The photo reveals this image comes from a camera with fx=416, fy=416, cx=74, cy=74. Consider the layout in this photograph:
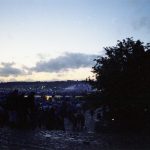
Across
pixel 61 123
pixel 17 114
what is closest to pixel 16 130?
pixel 17 114

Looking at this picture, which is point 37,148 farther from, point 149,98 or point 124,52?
point 124,52

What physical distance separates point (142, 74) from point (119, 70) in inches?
62.2

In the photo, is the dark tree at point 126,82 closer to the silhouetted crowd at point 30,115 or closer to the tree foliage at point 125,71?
the tree foliage at point 125,71

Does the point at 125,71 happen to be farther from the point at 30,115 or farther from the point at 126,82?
the point at 30,115

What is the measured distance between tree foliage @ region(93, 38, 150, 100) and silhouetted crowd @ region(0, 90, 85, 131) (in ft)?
9.82

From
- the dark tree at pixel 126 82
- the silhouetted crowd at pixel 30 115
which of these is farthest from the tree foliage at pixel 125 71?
the silhouetted crowd at pixel 30 115

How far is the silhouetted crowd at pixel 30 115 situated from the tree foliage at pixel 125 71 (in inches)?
118

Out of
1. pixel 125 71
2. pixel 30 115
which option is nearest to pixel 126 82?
pixel 125 71

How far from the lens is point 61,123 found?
2769cm

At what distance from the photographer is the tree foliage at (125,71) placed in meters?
27.1

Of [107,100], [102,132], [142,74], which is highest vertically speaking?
[142,74]

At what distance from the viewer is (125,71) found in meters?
27.6

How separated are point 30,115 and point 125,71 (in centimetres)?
692

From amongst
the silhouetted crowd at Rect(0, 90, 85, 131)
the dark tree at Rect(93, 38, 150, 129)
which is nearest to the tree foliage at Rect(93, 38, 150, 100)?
the dark tree at Rect(93, 38, 150, 129)
